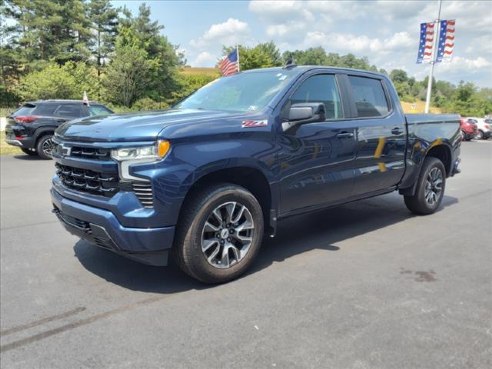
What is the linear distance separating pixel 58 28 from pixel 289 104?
4818 cm

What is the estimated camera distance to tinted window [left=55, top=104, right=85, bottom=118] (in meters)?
14.0

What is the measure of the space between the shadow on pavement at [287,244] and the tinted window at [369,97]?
4.82 ft

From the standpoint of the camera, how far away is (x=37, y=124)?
43.6ft

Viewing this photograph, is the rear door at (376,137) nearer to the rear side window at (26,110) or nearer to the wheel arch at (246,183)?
the wheel arch at (246,183)

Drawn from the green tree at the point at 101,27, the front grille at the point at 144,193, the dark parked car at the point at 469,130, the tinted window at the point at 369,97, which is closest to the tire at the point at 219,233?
the front grille at the point at 144,193

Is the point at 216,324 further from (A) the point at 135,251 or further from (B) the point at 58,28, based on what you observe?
(B) the point at 58,28

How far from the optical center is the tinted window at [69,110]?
13953 millimetres

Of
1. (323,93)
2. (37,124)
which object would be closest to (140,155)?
(323,93)

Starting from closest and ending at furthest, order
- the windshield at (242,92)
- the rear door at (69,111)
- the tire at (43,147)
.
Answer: the windshield at (242,92) → the tire at (43,147) → the rear door at (69,111)

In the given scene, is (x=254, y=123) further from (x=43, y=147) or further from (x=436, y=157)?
(x=43, y=147)

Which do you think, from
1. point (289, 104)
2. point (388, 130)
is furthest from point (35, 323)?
point (388, 130)

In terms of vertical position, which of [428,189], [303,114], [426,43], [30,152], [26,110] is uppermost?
[426,43]

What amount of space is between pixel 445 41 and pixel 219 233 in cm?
2671

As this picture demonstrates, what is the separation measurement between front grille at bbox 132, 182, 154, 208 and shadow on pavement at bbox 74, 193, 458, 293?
840mm
